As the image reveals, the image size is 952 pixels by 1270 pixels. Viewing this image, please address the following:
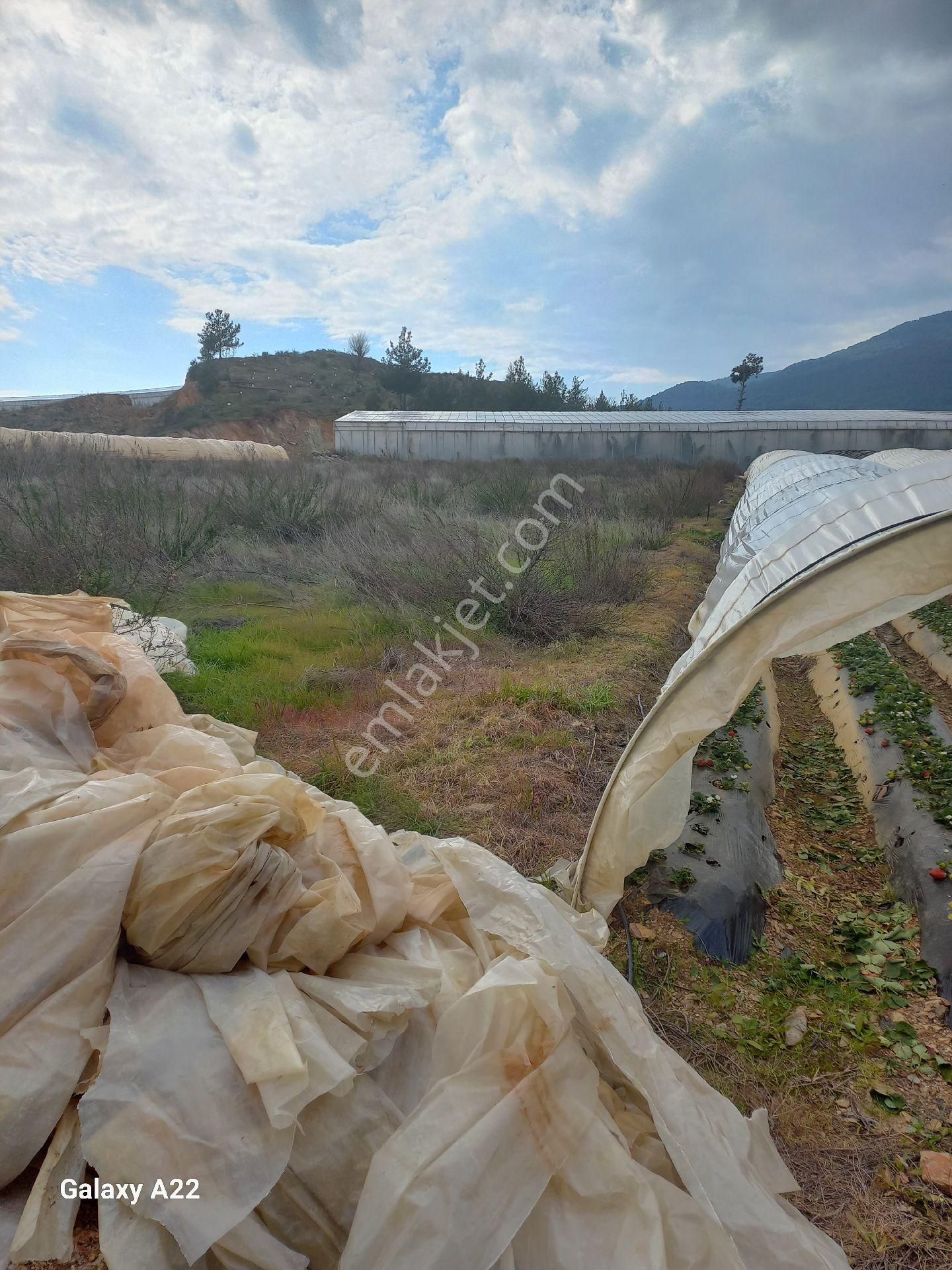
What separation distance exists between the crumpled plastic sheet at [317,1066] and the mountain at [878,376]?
7958 cm

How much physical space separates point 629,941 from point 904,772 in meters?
2.29

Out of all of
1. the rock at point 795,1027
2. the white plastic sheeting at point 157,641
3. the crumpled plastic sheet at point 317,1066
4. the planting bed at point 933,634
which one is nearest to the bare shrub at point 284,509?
the white plastic sheeting at point 157,641

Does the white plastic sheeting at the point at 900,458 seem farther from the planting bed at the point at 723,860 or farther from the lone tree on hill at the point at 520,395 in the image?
the lone tree on hill at the point at 520,395

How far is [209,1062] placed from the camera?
5.00 feet

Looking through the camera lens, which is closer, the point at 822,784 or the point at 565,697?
the point at 822,784

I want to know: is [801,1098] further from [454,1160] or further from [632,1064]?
[454,1160]

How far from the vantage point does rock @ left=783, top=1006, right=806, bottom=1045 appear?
2484mm

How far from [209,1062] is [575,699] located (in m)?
3.76

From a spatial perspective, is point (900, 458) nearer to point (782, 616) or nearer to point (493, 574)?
point (493, 574)

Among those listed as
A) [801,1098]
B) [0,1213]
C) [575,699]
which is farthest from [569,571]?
[0,1213]

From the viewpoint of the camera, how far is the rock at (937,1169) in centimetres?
197

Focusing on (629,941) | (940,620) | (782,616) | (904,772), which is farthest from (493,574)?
(940,620)

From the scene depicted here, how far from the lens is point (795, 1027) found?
254cm

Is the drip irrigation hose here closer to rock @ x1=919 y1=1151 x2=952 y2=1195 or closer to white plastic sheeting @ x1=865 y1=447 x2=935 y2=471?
rock @ x1=919 y1=1151 x2=952 y2=1195
